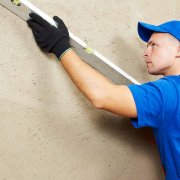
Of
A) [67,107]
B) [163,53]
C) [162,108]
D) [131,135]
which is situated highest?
[163,53]

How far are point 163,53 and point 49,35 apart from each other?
0.45 metres

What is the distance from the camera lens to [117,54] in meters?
1.28

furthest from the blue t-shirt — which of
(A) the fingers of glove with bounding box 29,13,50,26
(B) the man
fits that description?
(A) the fingers of glove with bounding box 29,13,50,26

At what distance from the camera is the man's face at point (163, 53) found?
107cm

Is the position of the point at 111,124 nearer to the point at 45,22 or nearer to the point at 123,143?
the point at 123,143

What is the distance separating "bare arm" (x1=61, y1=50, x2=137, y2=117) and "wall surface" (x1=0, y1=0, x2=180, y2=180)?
183 mm

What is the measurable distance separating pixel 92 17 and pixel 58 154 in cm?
57

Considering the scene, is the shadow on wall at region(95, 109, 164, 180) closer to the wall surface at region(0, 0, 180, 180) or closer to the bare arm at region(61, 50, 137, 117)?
the wall surface at region(0, 0, 180, 180)

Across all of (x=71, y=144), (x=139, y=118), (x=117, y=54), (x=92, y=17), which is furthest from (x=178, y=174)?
(x=92, y=17)

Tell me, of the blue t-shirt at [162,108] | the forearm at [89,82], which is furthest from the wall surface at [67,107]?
the blue t-shirt at [162,108]

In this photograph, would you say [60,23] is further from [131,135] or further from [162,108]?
[131,135]

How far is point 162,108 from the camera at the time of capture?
2.98 ft

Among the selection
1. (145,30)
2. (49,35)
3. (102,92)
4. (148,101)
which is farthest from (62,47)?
(145,30)

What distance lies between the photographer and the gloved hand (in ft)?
3.02
